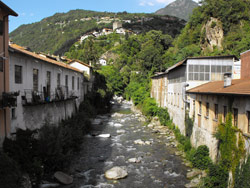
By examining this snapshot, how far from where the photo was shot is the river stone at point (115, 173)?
14391 millimetres

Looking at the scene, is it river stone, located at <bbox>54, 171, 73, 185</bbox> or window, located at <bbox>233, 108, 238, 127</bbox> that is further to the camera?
river stone, located at <bbox>54, 171, 73, 185</bbox>

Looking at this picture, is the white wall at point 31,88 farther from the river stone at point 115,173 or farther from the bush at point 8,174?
the river stone at point 115,173

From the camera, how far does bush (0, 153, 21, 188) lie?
8.51 meters

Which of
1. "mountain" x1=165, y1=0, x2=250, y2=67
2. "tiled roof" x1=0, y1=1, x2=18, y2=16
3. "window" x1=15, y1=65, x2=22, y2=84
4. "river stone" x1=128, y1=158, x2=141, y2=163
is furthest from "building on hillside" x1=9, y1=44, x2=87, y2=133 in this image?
"mountain" x1=165, y1=0, x2=250, y2=67

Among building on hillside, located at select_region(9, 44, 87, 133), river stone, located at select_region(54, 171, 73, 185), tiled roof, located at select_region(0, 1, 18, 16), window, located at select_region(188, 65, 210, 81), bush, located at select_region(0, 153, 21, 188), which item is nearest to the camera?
bush, located at select_region(0, 153, 21, 188)

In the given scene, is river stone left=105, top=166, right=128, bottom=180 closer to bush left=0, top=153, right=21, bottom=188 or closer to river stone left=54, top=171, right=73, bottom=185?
river stone left=54, top=171, right=73, bottom=185

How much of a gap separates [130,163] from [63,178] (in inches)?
228

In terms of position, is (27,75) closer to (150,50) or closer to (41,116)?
(41,116)

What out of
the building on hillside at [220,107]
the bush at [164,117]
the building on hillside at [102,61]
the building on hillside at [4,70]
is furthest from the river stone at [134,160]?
the building on hillside at [102,61]

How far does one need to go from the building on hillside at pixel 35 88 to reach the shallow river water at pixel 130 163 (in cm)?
454

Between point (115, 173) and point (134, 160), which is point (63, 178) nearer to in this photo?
point (115, 173)

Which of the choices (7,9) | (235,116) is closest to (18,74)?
(7,9)

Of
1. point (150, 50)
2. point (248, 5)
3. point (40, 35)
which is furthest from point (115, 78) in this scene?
point (40, 35)

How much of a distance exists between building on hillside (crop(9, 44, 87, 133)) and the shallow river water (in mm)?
4541
